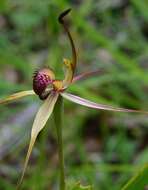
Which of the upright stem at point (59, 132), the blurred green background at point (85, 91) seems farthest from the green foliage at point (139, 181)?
the blurred green background at point (85, 91)

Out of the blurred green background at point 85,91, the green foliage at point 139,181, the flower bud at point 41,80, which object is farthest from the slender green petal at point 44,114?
the blurred green background at point 85,91

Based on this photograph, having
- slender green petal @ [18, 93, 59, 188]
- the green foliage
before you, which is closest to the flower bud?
slender green petal @ [18, 93, 59, 188]

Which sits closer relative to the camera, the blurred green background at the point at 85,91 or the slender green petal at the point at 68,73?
the slender green petal at the point at 68,73

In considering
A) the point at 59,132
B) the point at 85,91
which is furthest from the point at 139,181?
the point at 85,91

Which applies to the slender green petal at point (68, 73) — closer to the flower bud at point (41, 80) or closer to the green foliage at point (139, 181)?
the flower bud at point (41, 80)

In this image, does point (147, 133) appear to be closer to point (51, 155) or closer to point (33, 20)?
point (51, 155)

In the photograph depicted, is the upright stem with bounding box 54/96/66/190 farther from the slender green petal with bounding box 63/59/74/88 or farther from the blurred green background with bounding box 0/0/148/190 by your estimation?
the blurred green background with bounding box 0/0/148/190

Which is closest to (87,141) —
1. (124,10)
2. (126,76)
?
(126,76)

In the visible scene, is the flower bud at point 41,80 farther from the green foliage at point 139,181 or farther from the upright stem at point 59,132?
the green foliage at point 139,181

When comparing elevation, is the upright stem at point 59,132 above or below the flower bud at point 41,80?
below
